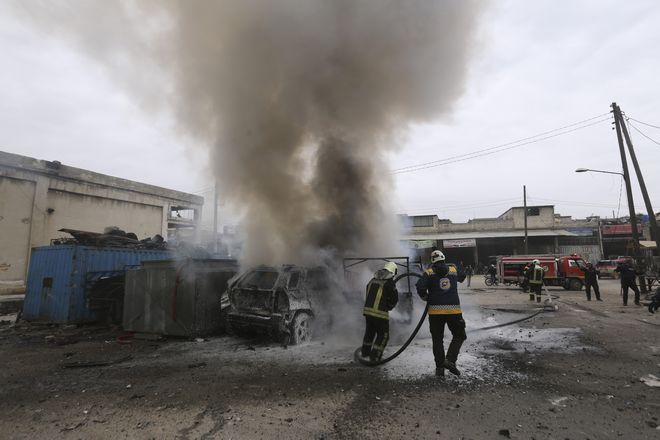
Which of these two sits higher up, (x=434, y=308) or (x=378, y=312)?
(x=434, y=308)

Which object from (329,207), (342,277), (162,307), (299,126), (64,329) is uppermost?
(299,126)

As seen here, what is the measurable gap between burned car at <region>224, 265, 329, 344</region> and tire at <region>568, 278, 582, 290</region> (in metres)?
16.6

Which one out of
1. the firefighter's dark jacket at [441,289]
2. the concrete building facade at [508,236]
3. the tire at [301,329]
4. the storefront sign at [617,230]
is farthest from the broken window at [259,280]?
the storefront sign at [617,230]

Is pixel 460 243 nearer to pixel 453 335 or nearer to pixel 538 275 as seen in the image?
pixel 538 275

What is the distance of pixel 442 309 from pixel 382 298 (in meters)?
0.78

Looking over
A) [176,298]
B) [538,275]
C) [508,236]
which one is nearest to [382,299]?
[176,298]

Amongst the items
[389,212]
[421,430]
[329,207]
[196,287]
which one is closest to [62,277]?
[196,287]

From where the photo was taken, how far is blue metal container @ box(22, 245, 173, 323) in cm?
902

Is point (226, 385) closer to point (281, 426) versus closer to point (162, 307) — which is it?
point (281, 426)

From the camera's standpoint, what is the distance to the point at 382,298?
4980mm

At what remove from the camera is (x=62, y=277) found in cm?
915

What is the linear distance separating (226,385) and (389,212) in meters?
7.05

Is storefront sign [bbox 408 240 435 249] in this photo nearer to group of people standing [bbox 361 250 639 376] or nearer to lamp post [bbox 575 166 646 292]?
lamp post [bbox 575 166 646 292]

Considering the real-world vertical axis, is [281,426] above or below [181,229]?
below
